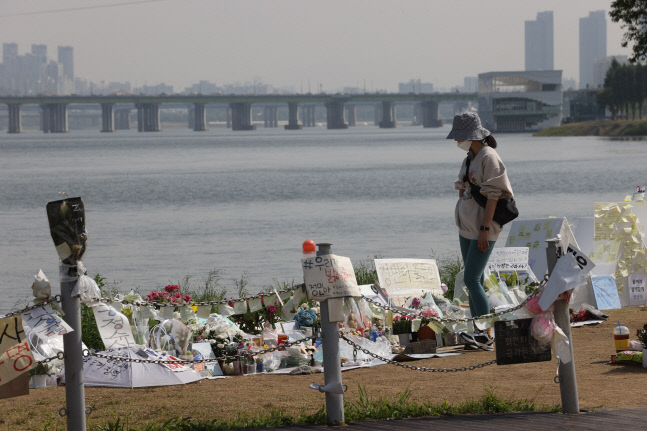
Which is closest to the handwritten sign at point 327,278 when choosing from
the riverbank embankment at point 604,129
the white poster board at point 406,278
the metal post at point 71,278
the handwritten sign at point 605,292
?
the metal post at point 71,278

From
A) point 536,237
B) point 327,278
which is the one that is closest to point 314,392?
point 327,278

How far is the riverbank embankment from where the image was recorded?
13275 centimetres

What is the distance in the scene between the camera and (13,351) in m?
6.05

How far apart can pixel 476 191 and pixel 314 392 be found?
2.54m

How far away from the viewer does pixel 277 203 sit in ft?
155

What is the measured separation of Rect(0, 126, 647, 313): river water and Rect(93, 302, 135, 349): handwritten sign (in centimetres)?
1126

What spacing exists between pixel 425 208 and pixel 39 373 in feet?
114

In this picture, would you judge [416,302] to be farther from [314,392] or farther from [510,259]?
[314,392]

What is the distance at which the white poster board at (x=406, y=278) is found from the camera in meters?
11.5

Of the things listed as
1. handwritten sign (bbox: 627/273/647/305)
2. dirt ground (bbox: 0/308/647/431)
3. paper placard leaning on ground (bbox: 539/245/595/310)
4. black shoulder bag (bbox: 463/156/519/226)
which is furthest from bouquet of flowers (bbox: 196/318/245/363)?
handwritten sign (bbox: 627/273/647/305)

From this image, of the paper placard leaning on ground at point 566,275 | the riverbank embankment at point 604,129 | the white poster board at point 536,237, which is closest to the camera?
the paper placard leaning on ground at point 566,275

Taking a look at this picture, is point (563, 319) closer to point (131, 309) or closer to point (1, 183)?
point (131, 309)

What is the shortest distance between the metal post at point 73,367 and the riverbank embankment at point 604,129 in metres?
131

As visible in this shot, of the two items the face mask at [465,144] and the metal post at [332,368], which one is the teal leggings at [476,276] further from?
the metal post at [332,368]
